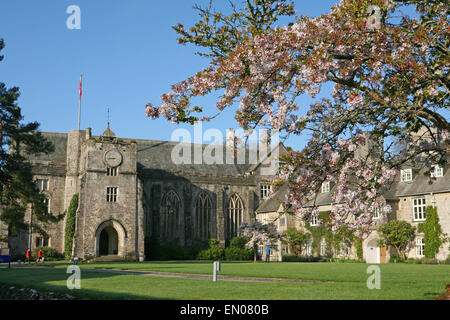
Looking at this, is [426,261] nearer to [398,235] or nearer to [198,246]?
[398,235]

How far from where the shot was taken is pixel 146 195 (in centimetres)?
4903

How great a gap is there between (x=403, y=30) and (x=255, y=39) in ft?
9.49

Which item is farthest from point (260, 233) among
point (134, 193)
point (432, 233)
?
point (134, 193)

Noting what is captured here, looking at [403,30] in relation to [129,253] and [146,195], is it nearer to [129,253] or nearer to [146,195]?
[129,253]

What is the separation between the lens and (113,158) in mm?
45656

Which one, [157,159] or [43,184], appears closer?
[43,184]

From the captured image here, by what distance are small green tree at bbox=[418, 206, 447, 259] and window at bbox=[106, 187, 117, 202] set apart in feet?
84.1

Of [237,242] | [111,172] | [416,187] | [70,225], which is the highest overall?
[111,172]

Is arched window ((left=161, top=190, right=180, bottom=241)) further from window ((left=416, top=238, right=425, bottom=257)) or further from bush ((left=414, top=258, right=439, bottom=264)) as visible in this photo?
bush ((left=414, top=258, right=439, bottom=264))

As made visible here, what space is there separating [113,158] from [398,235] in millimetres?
24917

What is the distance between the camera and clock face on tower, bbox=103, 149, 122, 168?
149ft

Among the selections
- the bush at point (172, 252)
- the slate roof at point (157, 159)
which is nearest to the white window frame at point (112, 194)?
the slate roof at point (157, 159)

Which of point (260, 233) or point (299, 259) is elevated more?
point (260, 233)

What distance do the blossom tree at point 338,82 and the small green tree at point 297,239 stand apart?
35183 millimetres
